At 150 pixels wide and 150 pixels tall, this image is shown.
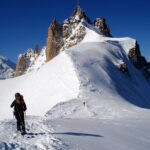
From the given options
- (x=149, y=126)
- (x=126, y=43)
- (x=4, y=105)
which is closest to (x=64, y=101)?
(x=149, y=126)

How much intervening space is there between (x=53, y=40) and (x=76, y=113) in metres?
50.6

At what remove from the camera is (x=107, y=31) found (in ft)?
203

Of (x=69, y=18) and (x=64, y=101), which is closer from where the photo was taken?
(x=64, y=101)

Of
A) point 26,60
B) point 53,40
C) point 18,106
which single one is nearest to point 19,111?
point 18,106

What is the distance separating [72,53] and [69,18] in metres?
46.1

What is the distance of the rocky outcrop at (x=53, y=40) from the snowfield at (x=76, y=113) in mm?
33108

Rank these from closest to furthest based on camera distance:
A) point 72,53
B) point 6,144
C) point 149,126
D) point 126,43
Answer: point 6,144, point 149,126, point 72,53, point 126,43

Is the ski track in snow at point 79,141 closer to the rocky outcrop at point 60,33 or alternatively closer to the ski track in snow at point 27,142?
the ski track in snow at point 27,142

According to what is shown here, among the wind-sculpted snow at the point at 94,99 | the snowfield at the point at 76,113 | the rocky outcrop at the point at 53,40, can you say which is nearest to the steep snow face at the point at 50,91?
the snowfield at the point at 76,113

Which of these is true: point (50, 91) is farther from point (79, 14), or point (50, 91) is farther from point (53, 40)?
point (79, 14)

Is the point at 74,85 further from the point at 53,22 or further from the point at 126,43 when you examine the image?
the point at 53,22

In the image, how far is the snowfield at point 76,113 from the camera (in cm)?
521

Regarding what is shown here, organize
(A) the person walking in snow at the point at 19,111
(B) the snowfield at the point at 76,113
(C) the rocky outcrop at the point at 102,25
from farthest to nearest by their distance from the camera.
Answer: (C) the rocky outcrop at the point at 102,25 → (A) the person walking in snow at the point at 19,111 → (B) the snowfield at the point at 76,113

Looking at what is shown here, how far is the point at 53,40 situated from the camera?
5881 cm
